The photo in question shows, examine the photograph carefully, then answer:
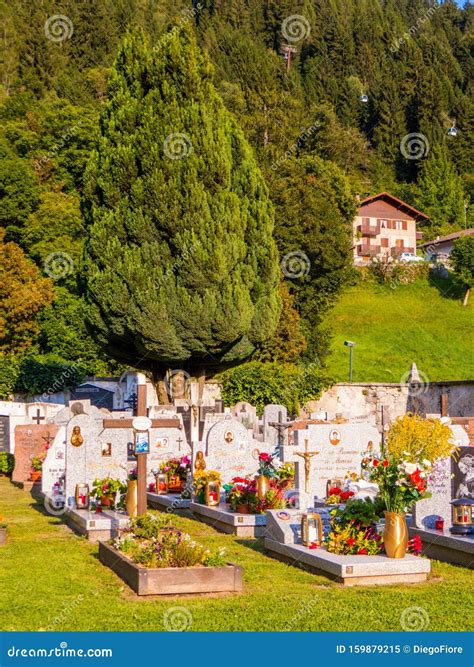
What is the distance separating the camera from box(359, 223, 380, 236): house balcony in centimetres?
7756

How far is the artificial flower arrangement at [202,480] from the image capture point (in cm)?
1659

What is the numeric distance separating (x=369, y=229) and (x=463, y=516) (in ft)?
221

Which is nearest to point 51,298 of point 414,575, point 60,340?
point 60,340

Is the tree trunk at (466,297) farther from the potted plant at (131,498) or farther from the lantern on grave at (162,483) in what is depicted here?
the potted plant at (131,498)

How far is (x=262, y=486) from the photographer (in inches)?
595

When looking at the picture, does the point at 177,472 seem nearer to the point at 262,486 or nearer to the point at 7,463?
the point at 262,486

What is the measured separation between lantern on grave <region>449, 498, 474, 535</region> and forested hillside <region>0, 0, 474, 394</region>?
23.8m

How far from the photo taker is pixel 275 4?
120 m

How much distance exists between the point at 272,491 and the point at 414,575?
4.59 m

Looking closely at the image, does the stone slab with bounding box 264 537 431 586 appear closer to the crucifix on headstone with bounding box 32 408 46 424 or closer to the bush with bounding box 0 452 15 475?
the bush with bounding box 0 452 15 475

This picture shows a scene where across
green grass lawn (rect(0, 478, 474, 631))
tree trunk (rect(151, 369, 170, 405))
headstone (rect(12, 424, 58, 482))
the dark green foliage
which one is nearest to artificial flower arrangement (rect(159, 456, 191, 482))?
headstone (rect(12, 424, 58, 482))

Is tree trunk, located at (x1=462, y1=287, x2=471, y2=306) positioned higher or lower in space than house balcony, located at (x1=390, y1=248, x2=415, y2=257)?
lower

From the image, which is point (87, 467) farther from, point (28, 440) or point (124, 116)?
point (124, 116)

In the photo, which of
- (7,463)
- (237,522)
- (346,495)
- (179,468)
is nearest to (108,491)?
(237,522)
